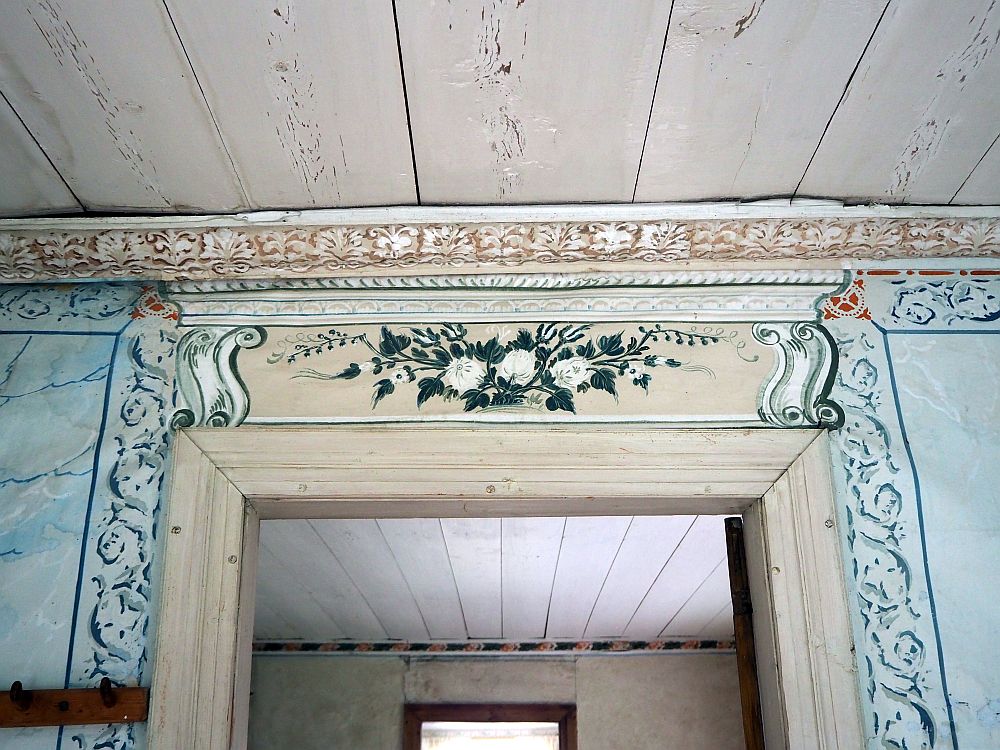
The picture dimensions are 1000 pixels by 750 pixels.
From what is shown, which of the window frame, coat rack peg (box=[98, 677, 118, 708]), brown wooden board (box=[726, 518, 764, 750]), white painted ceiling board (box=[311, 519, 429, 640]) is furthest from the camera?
the window frame

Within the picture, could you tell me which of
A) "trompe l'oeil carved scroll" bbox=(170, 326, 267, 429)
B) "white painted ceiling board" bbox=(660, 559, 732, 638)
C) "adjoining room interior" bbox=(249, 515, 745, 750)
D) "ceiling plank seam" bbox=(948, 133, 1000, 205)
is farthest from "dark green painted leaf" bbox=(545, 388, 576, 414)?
"adjoining room interior" bbox=(249, 515, 745, 750)

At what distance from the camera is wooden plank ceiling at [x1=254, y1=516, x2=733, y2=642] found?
330cm

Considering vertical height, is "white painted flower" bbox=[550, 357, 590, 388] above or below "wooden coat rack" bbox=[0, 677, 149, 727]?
above

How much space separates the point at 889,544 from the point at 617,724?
3.39 metres

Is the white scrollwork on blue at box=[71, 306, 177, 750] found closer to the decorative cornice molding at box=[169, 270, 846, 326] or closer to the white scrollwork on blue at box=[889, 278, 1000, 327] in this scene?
the decorative cornice molding at box=[169, 270, 846, 326]

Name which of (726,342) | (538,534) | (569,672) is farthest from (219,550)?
(569,672)

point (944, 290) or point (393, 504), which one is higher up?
point (944, 290)

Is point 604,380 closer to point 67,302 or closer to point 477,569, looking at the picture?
point 67,302

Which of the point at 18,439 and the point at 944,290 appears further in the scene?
the point at 944,290

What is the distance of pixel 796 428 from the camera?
1680 millimetres

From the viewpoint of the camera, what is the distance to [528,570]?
373 centimetres

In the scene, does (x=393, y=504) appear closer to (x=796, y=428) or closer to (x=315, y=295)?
(x=315, y=295)

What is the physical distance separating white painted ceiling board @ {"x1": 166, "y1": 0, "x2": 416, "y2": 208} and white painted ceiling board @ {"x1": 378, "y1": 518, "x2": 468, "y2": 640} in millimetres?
1302

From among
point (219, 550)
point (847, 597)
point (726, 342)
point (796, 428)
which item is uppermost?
point (726, 342)
